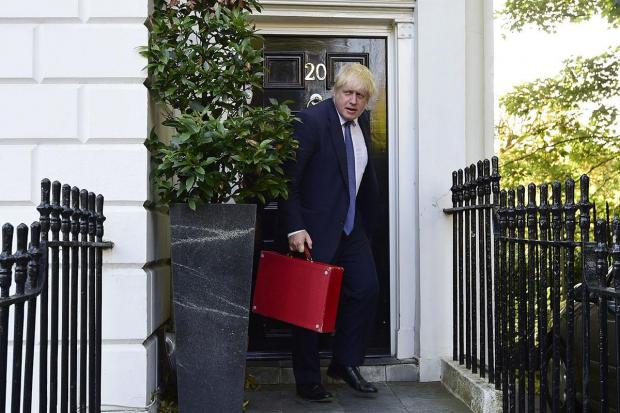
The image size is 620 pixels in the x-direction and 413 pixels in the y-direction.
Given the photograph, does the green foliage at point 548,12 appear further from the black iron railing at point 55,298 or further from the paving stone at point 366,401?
the black iron railing at point 55,298

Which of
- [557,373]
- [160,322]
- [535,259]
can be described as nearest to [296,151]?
[160,322]

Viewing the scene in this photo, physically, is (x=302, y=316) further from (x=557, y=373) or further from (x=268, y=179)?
(x=557, y=373)

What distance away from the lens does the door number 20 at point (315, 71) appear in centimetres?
592

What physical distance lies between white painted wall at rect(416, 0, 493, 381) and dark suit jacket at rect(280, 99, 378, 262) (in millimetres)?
861

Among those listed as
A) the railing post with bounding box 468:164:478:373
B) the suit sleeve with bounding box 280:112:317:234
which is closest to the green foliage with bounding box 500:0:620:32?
the railing post with bounding box 468:164:478:373

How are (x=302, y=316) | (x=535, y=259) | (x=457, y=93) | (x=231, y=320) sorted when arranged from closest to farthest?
1. (x=535, y=259)
2. (x=231, y=320)
3. (x=302, y=316)
4. (x=457, y=93)

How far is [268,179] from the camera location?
4.43 meters

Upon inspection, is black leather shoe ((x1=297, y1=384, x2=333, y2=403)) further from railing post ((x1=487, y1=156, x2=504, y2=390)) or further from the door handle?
the door handle

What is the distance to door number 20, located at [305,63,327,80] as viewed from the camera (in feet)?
19.4

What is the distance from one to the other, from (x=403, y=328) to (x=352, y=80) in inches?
75.6

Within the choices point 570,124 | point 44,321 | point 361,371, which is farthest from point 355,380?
point 570,124

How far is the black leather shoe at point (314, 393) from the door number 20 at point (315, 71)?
2.28m

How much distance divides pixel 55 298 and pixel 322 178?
2246 millimetres

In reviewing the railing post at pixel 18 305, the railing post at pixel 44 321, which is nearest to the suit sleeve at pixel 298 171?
the railing post at pixel 44 321
